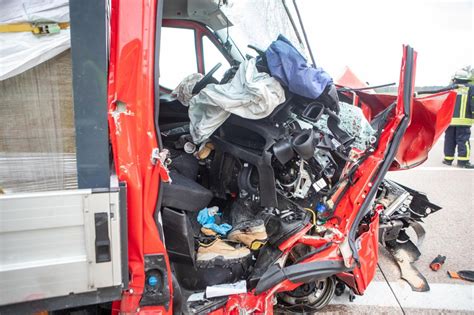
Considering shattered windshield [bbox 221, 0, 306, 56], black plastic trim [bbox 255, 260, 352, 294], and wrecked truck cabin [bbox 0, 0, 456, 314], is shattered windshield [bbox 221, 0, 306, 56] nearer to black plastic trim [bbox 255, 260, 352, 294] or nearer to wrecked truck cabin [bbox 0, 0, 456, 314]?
wrecked truck cabin [bbox 0, 0, 456, 314]

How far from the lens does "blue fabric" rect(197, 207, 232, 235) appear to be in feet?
7.00

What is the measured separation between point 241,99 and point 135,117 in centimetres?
64

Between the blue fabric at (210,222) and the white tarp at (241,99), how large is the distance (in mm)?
472

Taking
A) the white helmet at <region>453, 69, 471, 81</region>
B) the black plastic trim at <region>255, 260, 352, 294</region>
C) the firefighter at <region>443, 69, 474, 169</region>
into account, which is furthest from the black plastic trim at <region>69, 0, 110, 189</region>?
the white helmet at <region>453, 69, 471, 81</region>

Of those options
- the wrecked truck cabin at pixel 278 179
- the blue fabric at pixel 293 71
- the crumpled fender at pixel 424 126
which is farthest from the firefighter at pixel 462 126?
the blue fabric at pixel 293 71

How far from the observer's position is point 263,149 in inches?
78.8

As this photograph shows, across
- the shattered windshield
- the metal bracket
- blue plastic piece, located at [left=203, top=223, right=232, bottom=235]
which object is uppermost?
the shattered windshield

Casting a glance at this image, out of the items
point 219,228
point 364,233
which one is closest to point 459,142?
point 364,233

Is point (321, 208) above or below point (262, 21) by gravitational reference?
below

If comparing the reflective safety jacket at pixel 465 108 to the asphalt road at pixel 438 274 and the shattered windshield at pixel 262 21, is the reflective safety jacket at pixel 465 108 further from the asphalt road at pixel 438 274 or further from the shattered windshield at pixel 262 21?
the shattered windshield at pixel 262 21

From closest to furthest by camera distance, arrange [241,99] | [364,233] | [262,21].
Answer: [241,99], [364,233], [262,21]

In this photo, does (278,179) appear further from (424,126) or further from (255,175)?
(424,126)

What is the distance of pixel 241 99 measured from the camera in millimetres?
1869

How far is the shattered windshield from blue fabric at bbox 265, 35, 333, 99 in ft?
2.37
